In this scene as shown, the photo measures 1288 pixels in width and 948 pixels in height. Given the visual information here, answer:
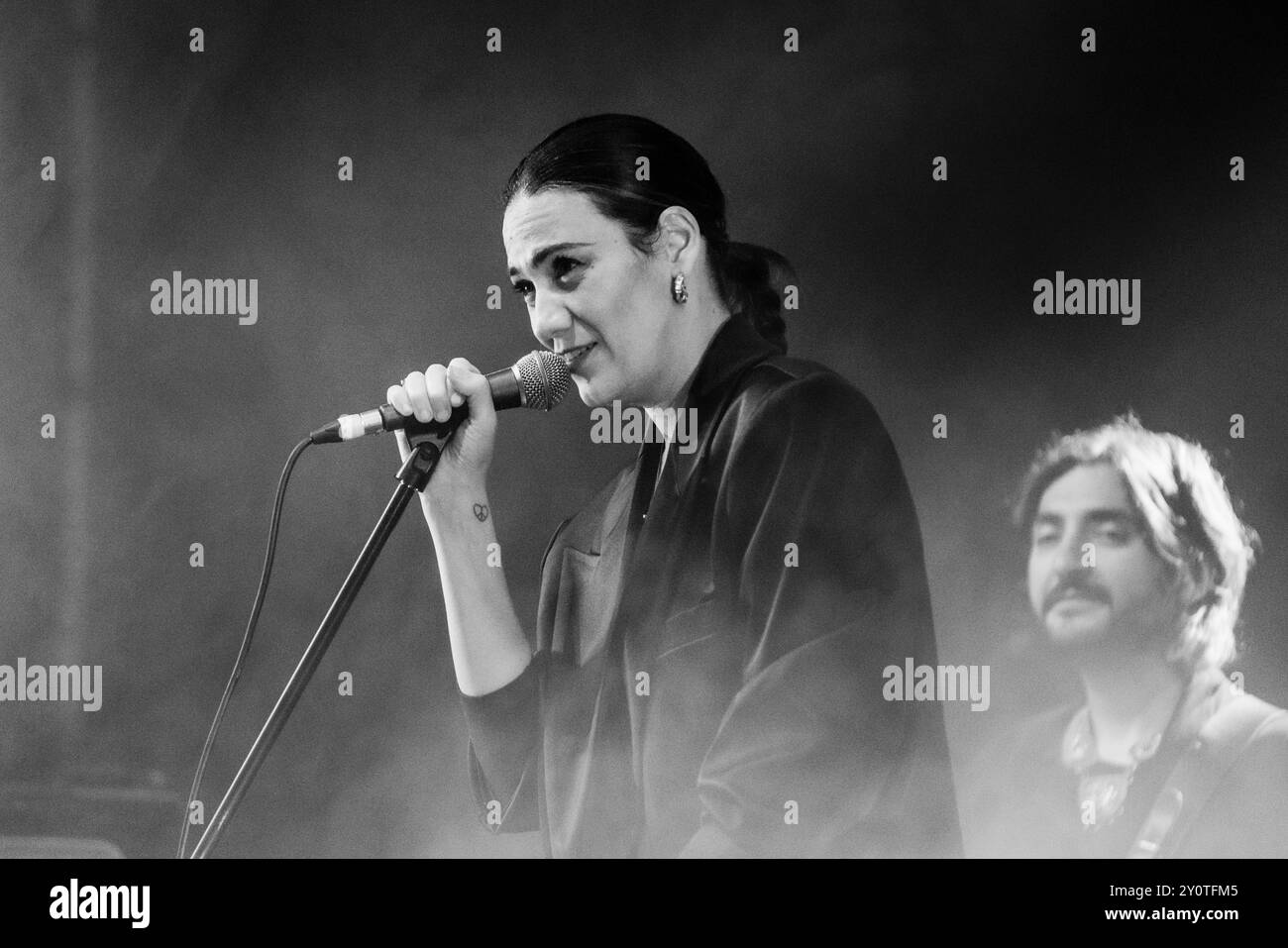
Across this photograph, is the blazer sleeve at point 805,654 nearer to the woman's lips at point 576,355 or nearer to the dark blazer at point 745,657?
the dark blazer at point 745,657

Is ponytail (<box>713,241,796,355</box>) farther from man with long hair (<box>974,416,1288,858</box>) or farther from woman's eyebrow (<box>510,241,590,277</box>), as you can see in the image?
man with long hair (<box>974,416,1288,858</box>)

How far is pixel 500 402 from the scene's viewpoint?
236 cm

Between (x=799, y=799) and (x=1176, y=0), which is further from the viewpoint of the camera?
(x=1176, y=0)

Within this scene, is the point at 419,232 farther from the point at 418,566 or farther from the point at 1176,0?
the point at 1176,0

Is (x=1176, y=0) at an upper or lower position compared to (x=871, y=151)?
upper

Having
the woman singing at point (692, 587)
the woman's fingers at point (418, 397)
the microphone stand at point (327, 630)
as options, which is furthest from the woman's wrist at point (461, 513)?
the woman's fingers at point (418, 397)

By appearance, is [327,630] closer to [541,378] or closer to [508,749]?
[508,749]

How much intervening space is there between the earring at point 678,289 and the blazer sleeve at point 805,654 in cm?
25

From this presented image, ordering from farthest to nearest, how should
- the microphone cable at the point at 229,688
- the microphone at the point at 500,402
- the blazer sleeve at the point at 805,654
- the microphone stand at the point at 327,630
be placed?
the microphone cable at the point at 229,688, the blazer sleeve at the point at 805,654, the microphone stand at the point at 327,630, the microphone at the point at 500,402

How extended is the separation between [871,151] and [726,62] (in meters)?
0.33

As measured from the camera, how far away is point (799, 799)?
248cm

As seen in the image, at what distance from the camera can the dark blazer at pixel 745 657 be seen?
2.48 metres

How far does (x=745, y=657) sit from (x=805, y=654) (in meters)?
0.11
